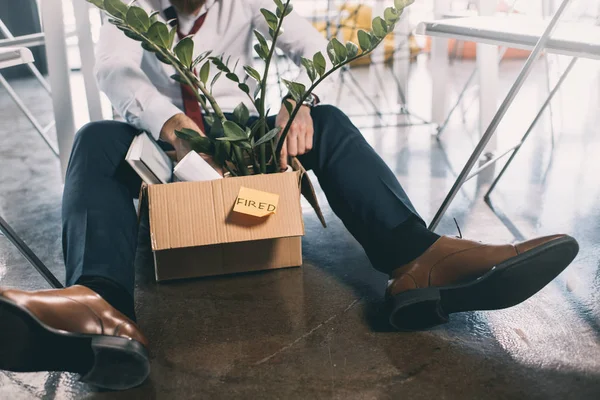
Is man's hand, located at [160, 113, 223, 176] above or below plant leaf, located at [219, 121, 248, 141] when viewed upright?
below

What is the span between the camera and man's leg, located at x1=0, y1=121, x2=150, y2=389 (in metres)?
0.95

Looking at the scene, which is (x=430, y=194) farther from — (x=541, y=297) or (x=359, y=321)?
(x=359, y=321)

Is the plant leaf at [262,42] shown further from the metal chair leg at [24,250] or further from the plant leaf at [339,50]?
the metal chair leg at [24,250]

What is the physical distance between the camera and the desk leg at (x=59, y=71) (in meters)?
1.99

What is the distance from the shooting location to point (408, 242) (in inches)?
49.9

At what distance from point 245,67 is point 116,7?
0.96 feet

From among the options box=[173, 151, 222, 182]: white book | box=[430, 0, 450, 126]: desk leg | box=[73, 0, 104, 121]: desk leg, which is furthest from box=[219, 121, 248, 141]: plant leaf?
box=[430, 0, 450, 126]: desk leg

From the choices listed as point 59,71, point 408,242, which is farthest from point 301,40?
point 59,71

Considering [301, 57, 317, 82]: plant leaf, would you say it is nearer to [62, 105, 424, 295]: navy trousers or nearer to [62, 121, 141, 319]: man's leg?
[62, 105, 424, 295]: navy trousers

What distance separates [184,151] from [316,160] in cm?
33

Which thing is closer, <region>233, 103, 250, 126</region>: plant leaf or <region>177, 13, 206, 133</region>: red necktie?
<region>233, 103, 250, 126</region>: plant leaf

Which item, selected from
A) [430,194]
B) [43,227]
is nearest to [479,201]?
[430,194]

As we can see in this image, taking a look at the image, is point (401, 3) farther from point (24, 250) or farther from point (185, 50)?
point (24, 250)

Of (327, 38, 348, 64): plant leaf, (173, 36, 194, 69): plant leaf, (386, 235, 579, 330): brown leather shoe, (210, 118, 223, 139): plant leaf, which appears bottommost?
(386, 235, 579, 330): brown leather shoe
